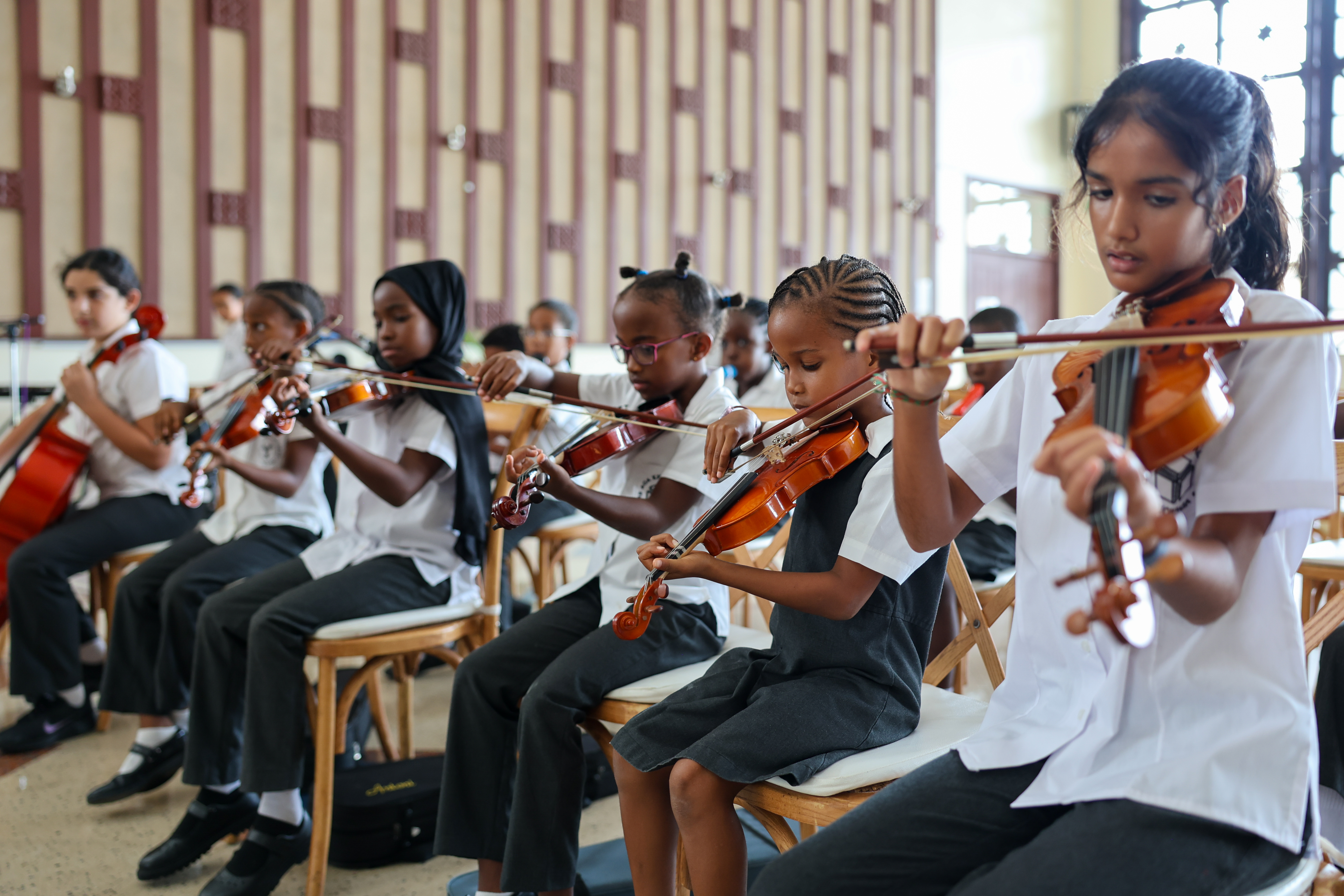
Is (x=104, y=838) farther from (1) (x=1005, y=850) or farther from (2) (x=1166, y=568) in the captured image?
(2) (x=1166, y=568)

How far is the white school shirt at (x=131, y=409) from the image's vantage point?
2.81 meters

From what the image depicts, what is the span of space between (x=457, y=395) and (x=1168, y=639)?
5.03 feet

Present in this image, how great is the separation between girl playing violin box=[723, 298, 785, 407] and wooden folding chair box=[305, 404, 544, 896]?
124cm

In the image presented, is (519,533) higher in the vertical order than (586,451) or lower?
lower

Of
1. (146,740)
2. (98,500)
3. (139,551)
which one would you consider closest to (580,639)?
(146,740)

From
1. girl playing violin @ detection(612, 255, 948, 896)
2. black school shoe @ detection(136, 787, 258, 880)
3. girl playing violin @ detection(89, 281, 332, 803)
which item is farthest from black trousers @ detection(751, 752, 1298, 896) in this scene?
girl playing violin @ detection(89, 281, 332, 803)

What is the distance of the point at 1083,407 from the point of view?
83cm

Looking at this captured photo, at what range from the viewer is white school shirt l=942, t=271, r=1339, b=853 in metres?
0.85

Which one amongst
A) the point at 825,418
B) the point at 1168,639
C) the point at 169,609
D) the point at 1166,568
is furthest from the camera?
the point at 169,609

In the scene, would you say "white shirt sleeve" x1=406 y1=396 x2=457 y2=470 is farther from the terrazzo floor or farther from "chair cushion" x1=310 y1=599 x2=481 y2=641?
the terrazzo floor

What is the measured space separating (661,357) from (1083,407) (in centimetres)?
104

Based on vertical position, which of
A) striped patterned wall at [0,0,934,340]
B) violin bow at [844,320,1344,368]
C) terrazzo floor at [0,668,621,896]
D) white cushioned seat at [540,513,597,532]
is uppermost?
striped patterned wall at [0,0,934,340]

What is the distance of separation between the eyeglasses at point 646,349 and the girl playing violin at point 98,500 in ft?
4.48

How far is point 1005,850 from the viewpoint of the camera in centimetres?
97
